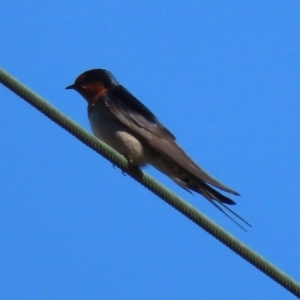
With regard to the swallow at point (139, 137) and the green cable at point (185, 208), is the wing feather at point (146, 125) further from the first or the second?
the green cable at point (185, 208)

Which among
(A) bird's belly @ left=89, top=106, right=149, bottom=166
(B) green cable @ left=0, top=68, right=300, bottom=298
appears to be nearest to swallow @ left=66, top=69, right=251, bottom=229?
(A) bird's belly @ left=89, top=106, right=149, bottom=166

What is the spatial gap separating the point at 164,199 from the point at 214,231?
10.0 inches

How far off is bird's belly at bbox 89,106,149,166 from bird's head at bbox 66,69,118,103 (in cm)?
36

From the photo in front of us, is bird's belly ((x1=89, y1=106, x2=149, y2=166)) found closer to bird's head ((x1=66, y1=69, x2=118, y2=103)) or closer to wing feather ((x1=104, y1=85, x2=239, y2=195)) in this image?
wing feather ((x1=104, y1=85, x2=239, y2=195))

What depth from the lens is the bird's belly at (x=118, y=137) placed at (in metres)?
4.76

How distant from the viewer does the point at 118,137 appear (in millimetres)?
4836

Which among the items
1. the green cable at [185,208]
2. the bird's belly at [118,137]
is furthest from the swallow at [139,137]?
the green cable at [185,208]

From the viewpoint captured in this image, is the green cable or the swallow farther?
the swallow

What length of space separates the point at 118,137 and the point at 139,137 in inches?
4.8

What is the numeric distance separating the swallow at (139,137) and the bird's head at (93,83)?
22 millimetres

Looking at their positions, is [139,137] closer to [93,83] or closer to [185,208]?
[93,83]

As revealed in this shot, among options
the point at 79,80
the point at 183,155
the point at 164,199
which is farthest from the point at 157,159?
the point at 164,199

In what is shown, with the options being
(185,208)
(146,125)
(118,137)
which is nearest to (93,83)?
(146,125)

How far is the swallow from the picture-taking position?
4594 mm
